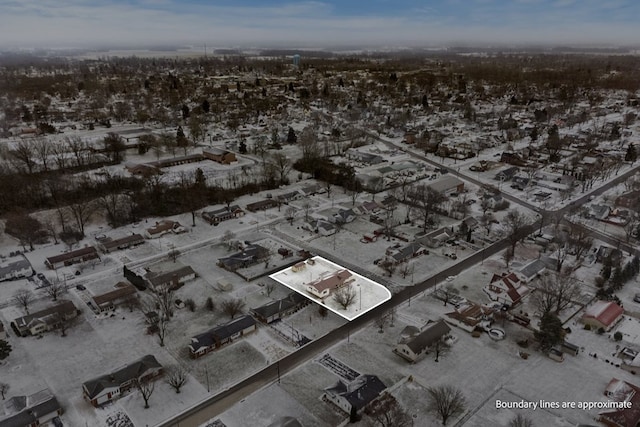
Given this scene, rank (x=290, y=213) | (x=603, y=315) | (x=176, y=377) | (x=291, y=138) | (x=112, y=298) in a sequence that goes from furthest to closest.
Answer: (x=291, y=138), (x=290, y=213), (x=112, y=298), (x=603, y=315), (x=176, y=377)

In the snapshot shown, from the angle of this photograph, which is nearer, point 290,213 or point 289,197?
point 290,213

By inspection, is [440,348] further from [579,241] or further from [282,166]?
[282,166]

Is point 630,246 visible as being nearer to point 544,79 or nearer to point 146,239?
point 146,239

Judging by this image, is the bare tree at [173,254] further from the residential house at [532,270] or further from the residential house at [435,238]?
the residential house at [532,270]

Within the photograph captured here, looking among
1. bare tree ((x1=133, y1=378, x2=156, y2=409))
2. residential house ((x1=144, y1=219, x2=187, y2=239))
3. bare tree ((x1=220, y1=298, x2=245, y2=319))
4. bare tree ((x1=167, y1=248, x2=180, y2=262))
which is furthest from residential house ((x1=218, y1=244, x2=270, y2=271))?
bare tree ((x1=133, y1=378, x2=156, y2=409))

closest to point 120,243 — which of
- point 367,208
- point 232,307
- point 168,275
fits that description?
point 168,275

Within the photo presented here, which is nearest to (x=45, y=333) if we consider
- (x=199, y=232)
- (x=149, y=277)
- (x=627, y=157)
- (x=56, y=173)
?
(x=149, y=277)
